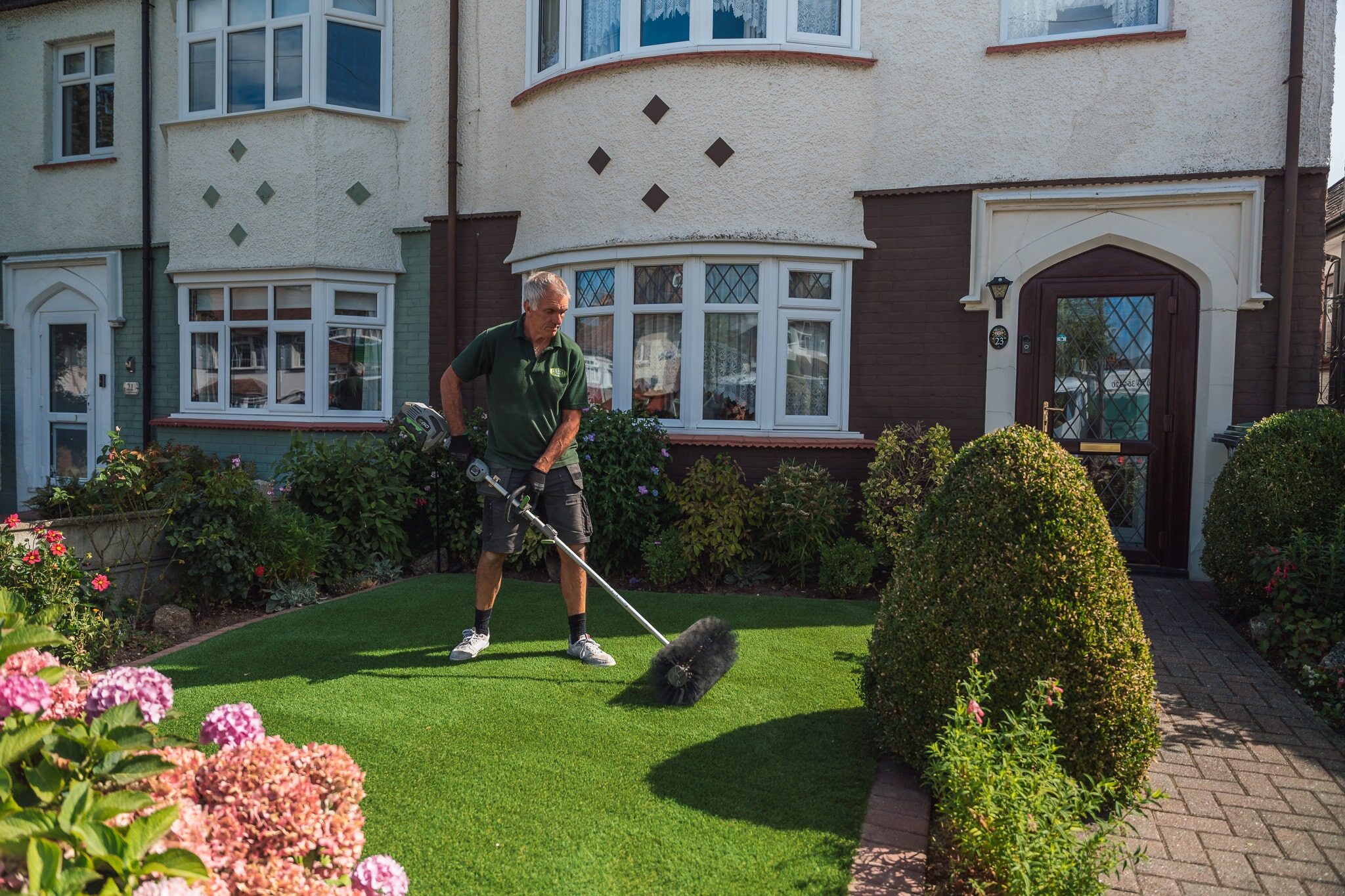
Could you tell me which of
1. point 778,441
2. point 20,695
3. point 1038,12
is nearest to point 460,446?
point 20,695

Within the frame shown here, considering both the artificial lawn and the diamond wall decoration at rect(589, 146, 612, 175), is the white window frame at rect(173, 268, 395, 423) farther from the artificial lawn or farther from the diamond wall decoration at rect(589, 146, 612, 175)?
the artificial lawn

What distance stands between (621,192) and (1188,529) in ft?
18.1

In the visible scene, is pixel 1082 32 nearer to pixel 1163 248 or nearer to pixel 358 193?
pixel 1163 248

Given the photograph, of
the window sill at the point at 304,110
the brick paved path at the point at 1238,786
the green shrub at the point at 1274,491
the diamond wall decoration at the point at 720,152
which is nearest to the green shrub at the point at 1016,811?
the brick paved path at the point at 1238,786

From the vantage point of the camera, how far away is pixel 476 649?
199 inches

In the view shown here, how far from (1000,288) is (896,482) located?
6.32ft

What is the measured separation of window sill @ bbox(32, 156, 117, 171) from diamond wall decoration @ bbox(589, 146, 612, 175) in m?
6.47

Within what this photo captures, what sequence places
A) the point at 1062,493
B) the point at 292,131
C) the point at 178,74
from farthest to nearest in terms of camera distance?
1. the point at 178,74
2. the point at 292,131
3. the point at 1062,493

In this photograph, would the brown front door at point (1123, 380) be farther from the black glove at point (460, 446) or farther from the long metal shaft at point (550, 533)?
the black glove at point (460, 446)

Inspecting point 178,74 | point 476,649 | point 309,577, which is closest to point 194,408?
point 178,74

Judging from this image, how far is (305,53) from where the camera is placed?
31.1 ft

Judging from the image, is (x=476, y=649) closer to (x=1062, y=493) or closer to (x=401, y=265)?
(x=1062, y=493)

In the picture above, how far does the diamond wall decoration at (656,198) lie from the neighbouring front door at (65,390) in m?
7.56

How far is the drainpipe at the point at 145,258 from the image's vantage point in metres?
10.6
